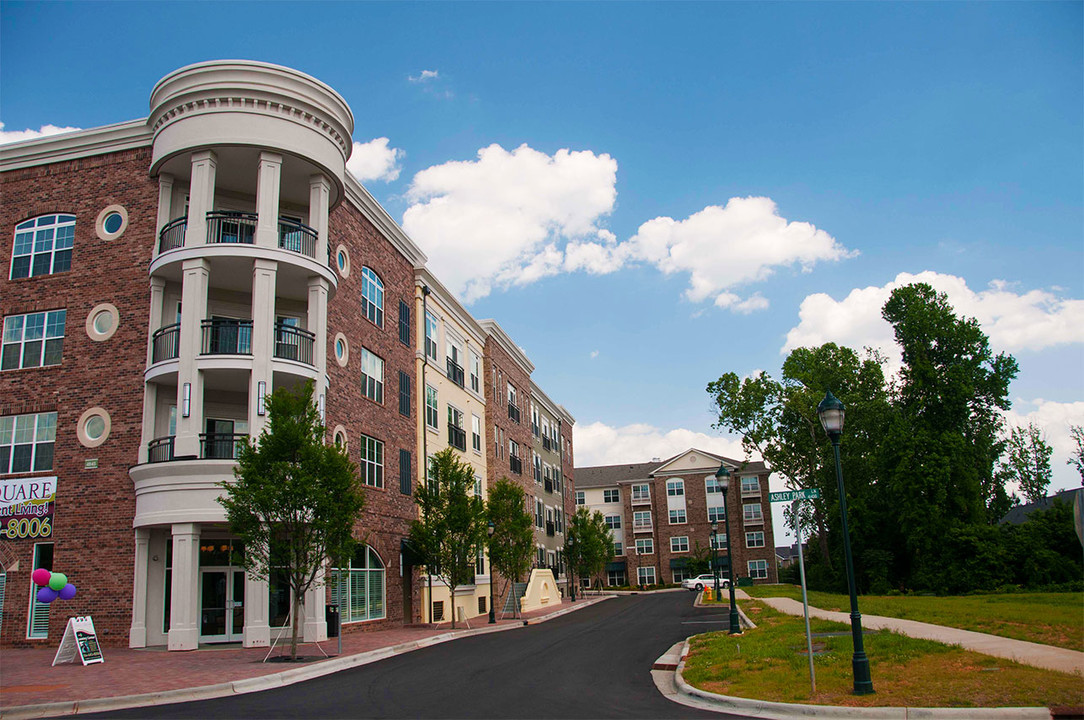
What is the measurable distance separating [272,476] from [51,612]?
9.15 meters

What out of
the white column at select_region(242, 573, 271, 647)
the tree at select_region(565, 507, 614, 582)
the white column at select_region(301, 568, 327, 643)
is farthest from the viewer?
the tree at select_region(565, 507, 614, 582)

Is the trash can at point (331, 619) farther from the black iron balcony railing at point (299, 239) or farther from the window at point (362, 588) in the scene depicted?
the black iron balcony railing at point (299, 239)

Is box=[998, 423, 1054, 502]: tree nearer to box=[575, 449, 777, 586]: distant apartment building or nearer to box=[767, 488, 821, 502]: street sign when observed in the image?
box=[575, 449, 777, 586]: distant apartment building

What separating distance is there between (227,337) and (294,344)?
196 cm

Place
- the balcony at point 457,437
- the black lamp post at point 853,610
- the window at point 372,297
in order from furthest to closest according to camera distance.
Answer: the balcony at point 457,437, the window at point 372,297, the black lamp post at point 853,610

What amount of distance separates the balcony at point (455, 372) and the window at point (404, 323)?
5371 mm

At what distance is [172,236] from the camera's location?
23.2 meters

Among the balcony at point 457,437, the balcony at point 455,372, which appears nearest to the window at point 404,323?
the balcony at point 455,372

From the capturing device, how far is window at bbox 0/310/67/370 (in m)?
23.5

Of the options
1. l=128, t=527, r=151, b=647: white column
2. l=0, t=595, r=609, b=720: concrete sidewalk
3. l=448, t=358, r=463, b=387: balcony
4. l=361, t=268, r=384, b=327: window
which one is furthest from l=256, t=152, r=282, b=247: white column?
l=448, t=358, r=463, b=387: balcony

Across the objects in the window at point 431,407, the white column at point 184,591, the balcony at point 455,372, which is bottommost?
the white column at point 184,591

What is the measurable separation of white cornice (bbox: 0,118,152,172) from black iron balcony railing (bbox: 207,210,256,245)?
11.6ft

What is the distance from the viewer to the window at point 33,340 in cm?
2352

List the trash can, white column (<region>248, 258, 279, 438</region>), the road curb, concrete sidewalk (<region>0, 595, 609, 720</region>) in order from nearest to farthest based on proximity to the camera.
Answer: the road curb
concrete sidewalk (<region>0, 595, 609, 720</region>)
white column (<region>248, 258, 279, 438</region>)
the trash can
